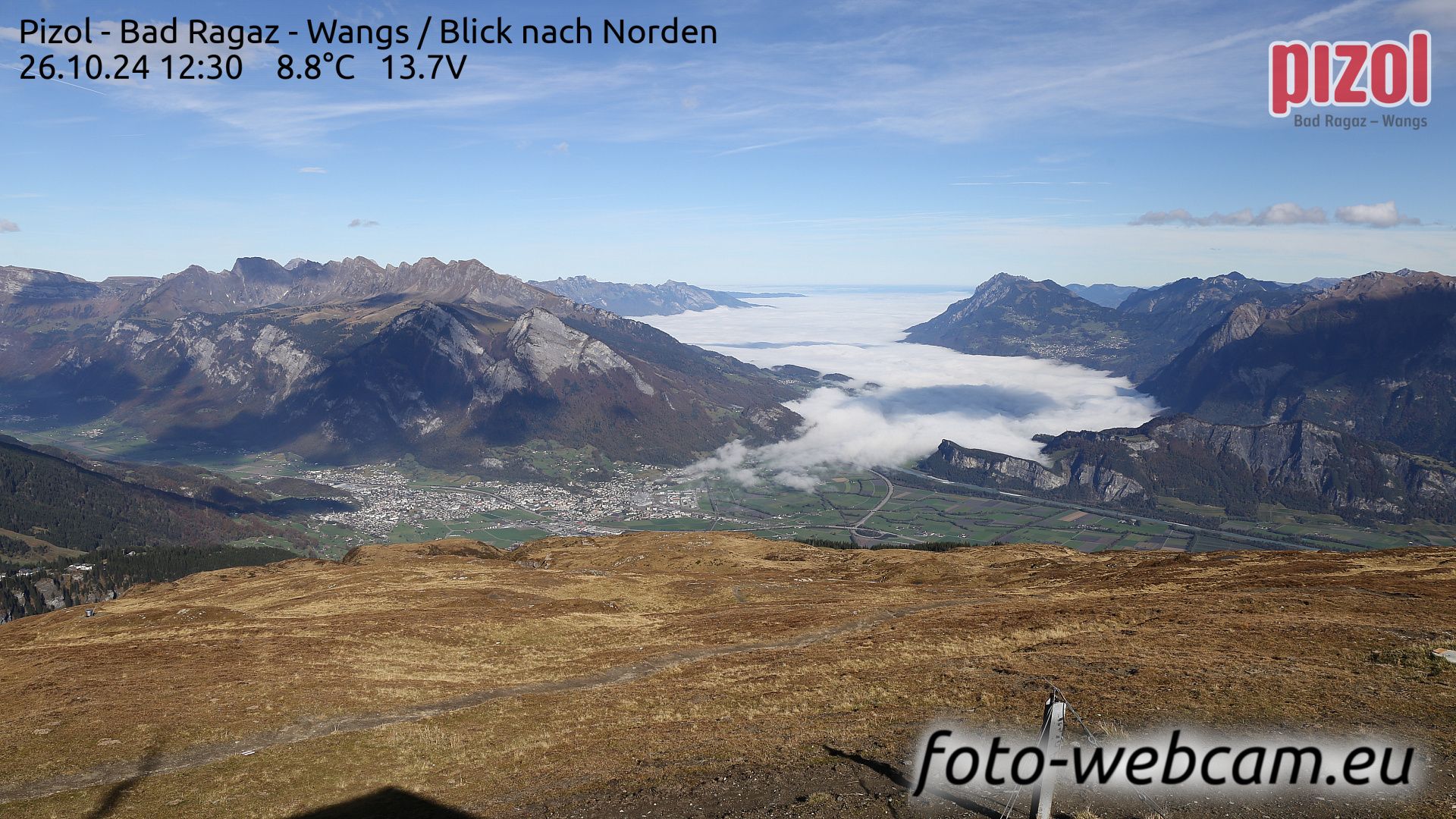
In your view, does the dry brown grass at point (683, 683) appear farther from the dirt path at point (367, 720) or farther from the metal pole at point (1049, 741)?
the metal pole at point (1049, 741)

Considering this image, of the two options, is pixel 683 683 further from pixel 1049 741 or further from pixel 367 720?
pixel 1049 741

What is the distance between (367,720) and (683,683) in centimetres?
1827

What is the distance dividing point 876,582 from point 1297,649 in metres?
56.3

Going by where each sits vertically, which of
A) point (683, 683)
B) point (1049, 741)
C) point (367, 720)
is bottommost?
point (367, 720)

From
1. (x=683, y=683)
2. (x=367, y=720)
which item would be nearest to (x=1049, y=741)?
(x=683, y=683)

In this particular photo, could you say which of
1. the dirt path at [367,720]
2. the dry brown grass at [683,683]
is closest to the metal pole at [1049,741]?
the dry brown grass at [683,683]

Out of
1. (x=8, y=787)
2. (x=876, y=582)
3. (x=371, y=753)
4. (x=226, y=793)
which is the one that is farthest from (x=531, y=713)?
(x=876, y=582)

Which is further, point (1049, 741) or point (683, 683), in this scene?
point (683, 683)

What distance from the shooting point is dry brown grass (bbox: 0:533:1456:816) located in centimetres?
2964

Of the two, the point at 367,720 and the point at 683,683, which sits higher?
the point at 683,683

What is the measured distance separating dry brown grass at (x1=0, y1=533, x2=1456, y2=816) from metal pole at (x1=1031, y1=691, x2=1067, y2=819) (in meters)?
3.33

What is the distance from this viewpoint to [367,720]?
4191 cm

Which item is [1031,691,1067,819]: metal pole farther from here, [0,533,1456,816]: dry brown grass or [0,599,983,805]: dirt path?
[0,599,983,805]: dirt path

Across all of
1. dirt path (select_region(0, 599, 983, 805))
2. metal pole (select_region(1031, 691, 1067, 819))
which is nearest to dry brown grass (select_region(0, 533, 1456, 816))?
dirt path (select_region(0, 599, 983, 805))
